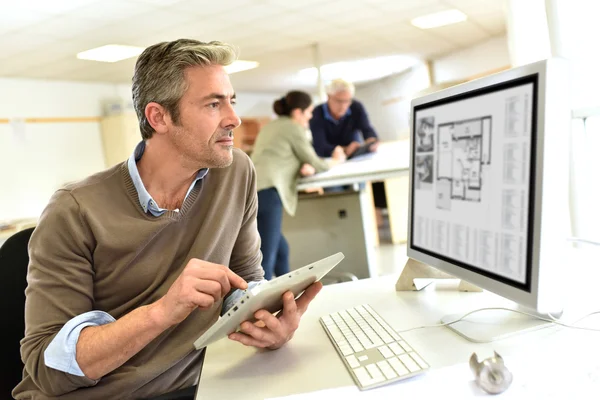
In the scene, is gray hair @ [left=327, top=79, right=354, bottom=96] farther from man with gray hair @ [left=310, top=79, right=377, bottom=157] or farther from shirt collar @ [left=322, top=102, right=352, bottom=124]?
shirt collar @ [left=322, top=102, right=352, bottom=124]

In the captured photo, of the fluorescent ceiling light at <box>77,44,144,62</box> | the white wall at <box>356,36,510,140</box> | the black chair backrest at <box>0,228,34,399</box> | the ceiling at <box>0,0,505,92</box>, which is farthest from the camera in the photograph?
the white wall at <box>356,36,510,140</box>

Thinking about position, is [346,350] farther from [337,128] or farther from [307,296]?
[337,128]

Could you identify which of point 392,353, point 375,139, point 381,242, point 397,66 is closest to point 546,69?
point 392,353

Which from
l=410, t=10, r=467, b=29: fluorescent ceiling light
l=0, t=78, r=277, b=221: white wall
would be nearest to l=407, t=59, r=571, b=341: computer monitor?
l=410, t=10, r=467, b=29: fluorescent ceiling light

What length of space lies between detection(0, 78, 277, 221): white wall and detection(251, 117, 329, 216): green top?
189 inches

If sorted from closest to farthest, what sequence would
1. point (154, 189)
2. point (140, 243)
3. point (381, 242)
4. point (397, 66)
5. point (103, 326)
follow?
point (103, 326) → point (140, 243) → point (154, 189) → point (381, 242) → point (397, 66)

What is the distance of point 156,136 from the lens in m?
1.20

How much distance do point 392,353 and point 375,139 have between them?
3172mm

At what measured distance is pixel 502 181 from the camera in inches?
27.8

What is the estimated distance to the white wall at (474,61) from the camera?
25.2ft

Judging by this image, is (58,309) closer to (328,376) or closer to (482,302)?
(328,376)

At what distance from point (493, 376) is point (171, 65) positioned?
2.96 feet

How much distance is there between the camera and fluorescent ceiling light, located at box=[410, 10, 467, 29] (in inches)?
238

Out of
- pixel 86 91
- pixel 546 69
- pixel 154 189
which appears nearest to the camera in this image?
pixel 546 69
